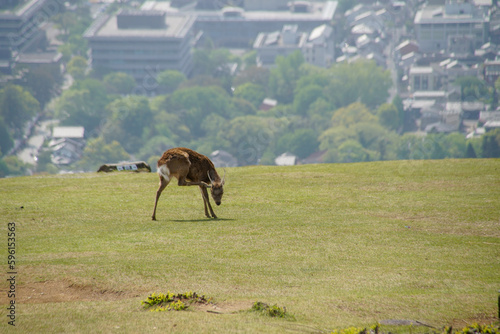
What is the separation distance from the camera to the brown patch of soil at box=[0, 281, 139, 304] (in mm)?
14906

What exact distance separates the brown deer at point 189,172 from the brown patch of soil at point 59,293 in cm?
654

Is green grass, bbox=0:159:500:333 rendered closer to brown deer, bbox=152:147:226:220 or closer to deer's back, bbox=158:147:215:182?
brown deer, bbox=152:147:226:220

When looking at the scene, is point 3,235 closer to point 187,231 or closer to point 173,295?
point 187,231

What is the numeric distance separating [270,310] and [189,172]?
372 inches

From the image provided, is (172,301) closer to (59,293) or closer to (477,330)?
(59,293)

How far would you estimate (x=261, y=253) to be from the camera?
1809cm

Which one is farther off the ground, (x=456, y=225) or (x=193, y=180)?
(x=193, y=180)

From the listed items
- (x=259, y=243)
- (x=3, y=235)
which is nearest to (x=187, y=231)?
(x=259, y=243)

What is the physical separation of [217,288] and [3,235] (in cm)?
839

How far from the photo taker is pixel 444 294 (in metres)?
15.3

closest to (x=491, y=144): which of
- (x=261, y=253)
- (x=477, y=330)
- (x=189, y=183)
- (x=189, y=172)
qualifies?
(x=189, y=172)

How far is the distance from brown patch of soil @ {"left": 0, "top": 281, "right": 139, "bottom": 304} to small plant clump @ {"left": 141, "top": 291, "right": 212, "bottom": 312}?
99cm

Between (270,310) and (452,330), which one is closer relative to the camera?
(452,330)

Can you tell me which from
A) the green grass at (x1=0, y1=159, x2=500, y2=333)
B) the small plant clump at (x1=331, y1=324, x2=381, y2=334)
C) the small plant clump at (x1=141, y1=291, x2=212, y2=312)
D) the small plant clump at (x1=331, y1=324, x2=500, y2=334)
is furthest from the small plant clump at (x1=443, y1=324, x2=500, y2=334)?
the small plant clump at (x1=141, y1=291, x2=212, y2=312)
